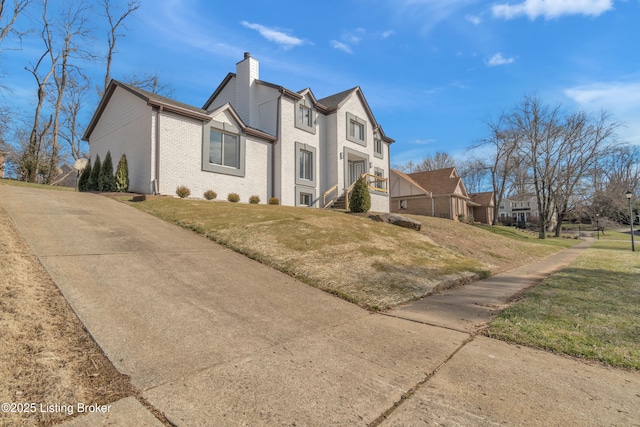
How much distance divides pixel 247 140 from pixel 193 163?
11.3 ft

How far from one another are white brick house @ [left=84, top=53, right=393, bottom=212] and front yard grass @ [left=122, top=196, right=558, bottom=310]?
2.99 meters

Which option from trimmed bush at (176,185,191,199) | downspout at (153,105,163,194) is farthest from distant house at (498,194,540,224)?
downspout at (153,105,163,194)

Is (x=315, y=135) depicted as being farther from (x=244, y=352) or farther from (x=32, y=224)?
(x=244, y=352)

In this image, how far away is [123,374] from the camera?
2.49 meters

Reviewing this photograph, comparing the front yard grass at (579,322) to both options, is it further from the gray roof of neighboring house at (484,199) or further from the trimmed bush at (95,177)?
the gray roof of neighboring house at (484,199)

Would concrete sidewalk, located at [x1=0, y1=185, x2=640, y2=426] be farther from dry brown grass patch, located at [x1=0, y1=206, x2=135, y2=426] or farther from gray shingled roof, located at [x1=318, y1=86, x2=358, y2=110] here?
gray shingled roof, located at [x1=318, y1=86, x2=358, y2=110]

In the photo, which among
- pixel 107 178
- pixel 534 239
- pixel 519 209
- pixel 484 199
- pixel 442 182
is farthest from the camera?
pixel 519 209

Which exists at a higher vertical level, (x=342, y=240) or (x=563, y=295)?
(x=342, y=240)

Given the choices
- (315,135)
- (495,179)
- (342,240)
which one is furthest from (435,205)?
(342,240)

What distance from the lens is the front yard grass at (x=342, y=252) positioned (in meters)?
5.84

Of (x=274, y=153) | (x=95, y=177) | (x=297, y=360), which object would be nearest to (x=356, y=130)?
(x=274, y=153)

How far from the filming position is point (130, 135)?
609 inches

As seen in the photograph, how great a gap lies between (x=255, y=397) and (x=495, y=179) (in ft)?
148

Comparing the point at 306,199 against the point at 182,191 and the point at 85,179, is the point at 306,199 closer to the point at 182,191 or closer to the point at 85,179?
the point at 182,191
